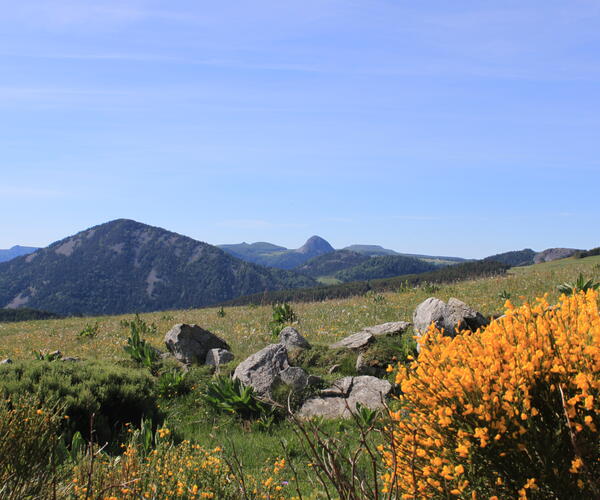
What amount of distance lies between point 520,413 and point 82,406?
7774 mm

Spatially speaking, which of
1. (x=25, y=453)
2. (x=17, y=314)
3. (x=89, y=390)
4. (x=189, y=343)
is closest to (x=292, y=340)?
(x=189, y=343)

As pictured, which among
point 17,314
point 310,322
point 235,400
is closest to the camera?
point 235,400

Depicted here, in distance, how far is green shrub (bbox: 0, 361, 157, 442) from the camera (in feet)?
27.3

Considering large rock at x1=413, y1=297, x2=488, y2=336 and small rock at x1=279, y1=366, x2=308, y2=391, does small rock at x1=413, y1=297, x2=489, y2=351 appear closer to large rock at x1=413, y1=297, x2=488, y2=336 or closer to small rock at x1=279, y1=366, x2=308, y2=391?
large rock at x1=413, y1=297, x2=488, y2=336

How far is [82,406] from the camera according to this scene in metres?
8.53

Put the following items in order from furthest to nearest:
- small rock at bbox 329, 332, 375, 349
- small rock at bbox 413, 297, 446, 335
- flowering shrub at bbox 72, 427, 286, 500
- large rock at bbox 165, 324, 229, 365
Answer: large rock at bbox 165, 324, 229, 365
small rock at bbox 329, 332, 375, 349
small rock at bbox 413, 297, 446, 335
flowering shrub at bbox 72, 427, 286, 500

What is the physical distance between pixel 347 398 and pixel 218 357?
4552 mm

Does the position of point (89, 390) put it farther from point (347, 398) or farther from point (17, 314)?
point (17, 314)

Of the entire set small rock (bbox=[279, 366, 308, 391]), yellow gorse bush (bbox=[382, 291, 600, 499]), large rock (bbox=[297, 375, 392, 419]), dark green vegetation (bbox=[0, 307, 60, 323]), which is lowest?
dark green vegetation (bbox=[0, 307, 60, 323])

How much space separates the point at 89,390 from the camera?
28.8 ft

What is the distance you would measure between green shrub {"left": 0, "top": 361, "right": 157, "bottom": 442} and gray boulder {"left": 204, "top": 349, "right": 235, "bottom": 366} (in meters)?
2.19

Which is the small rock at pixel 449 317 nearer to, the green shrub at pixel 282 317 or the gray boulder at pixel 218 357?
the gray boulder at pixel 218 357

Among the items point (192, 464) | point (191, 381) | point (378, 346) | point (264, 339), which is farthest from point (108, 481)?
point (264, 339)

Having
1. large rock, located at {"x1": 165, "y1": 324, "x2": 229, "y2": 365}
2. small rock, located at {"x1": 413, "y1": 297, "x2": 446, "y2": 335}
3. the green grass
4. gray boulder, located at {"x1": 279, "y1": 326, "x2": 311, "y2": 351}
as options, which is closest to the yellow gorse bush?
small rock, located at {"x1": 413, "y1": 297, "x2": 446, "y2": 335}
